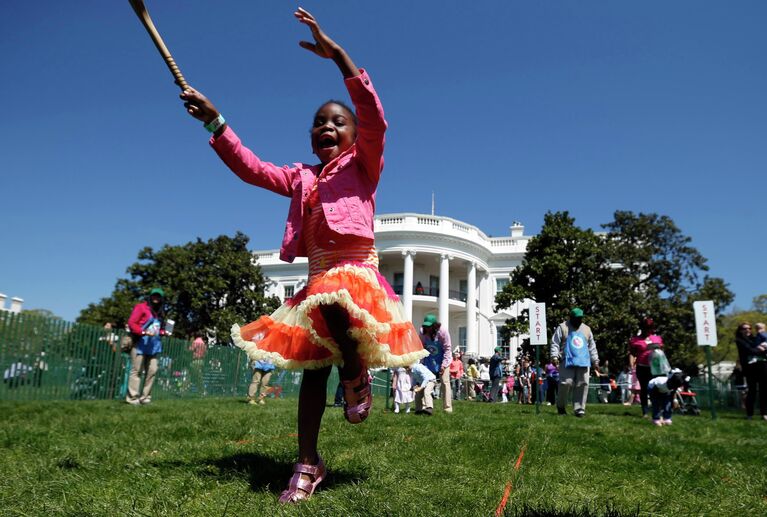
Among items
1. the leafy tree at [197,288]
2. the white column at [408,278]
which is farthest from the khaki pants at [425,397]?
the white column at [408,278]

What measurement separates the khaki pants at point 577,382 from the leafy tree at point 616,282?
18.5 m

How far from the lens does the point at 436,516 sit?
2.31 metres

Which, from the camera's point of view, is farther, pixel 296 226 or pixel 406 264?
pixel 406 264

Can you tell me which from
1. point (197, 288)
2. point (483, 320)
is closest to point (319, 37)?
point (197, 288)

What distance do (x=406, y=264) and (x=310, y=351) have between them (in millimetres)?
Result: 38711

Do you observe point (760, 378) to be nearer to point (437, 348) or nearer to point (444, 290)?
point (437, 348)

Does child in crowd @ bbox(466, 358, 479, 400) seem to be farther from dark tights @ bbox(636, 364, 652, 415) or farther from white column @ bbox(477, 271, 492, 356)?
white column @ bbox(477, 271, 492, 356)

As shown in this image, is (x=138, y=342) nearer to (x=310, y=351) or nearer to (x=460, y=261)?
(x=310, y=351)

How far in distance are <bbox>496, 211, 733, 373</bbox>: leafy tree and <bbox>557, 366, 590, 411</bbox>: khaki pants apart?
Answer: 18.5 meters

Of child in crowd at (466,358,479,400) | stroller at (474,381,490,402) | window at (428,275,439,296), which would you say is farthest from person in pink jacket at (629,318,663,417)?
window at (428,275,439,296)

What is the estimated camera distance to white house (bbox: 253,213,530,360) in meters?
42.1

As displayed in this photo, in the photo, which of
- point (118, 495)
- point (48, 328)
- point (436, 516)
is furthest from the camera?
point (48, 328)

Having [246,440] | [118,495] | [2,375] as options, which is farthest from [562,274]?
[118,495]

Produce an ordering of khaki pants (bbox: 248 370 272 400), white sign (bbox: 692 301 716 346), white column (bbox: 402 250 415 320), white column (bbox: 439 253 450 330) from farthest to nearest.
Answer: white column (bbox: 439 253 450 330)
white column (bbox: 402 250 415 320)
khaki pants (bbox: 248 370 272 400)
white sign (bbox: 692 301 716 346)
